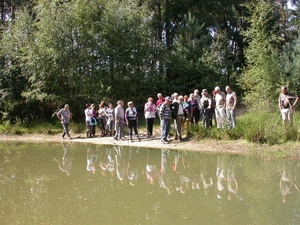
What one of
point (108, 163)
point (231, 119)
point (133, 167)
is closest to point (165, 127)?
point (231, 119)

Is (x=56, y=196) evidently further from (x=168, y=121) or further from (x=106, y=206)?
(x=168, y=121)

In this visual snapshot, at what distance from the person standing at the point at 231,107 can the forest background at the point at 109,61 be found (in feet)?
18.7

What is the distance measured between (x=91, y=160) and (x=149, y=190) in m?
4.07

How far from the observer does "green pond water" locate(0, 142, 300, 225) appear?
5715 mm

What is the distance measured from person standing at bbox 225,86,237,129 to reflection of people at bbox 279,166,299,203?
15.8 feet

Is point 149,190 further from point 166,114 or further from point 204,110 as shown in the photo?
point 204,110

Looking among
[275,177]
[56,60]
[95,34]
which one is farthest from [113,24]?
[275,177]

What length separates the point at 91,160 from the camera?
10828mm

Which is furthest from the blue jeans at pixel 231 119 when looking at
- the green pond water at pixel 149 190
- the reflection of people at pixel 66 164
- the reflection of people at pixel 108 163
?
the reflection of people at pixel 66 164

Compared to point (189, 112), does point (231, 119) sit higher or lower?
lower

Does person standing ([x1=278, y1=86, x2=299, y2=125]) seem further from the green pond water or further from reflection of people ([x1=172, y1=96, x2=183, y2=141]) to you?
reflection of people ([x1=172, y1=96, x2=183, y2=141])

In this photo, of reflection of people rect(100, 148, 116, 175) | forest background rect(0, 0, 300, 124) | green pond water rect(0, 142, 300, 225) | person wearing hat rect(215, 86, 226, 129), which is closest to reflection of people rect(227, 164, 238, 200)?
green pond water rect(0, 142, 300, 225)

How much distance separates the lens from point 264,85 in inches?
748

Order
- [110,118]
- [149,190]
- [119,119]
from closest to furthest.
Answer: [149,190], [119,119], [110,118]
